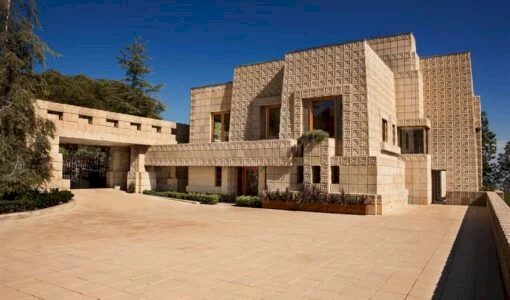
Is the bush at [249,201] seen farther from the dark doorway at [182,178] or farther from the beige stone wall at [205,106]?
the beige stone wall at [205,106]

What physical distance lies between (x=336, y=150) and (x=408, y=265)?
11.4m

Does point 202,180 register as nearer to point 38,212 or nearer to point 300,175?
point 300,175

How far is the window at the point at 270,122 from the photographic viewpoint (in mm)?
21547

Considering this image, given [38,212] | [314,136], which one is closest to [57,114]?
[38,212]

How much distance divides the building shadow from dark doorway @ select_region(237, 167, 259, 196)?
1199 centimetres

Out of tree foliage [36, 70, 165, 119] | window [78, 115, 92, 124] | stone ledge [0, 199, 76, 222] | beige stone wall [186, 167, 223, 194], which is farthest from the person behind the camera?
tree foliage [36, 70, 165, 119]

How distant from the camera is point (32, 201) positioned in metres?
13.3

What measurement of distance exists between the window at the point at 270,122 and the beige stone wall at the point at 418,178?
27.1 ft

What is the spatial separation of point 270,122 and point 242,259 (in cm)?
1534

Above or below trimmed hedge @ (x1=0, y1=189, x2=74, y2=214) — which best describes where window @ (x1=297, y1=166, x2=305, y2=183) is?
above

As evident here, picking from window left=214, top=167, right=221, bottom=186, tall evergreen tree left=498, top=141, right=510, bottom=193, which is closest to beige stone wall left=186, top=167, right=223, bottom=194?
window left=214, top=167, right=221, bottom=186

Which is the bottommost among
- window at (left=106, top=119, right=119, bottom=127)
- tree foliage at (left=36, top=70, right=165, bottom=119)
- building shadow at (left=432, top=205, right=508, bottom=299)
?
building shadow at (left=432, top=205, right=508, bottom=299)

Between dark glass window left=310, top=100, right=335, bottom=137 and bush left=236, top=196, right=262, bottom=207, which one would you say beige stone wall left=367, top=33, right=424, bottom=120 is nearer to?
dark glass window left=310, top=100, right=335, bottom=137

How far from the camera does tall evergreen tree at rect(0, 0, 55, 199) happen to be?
13.1 meters
